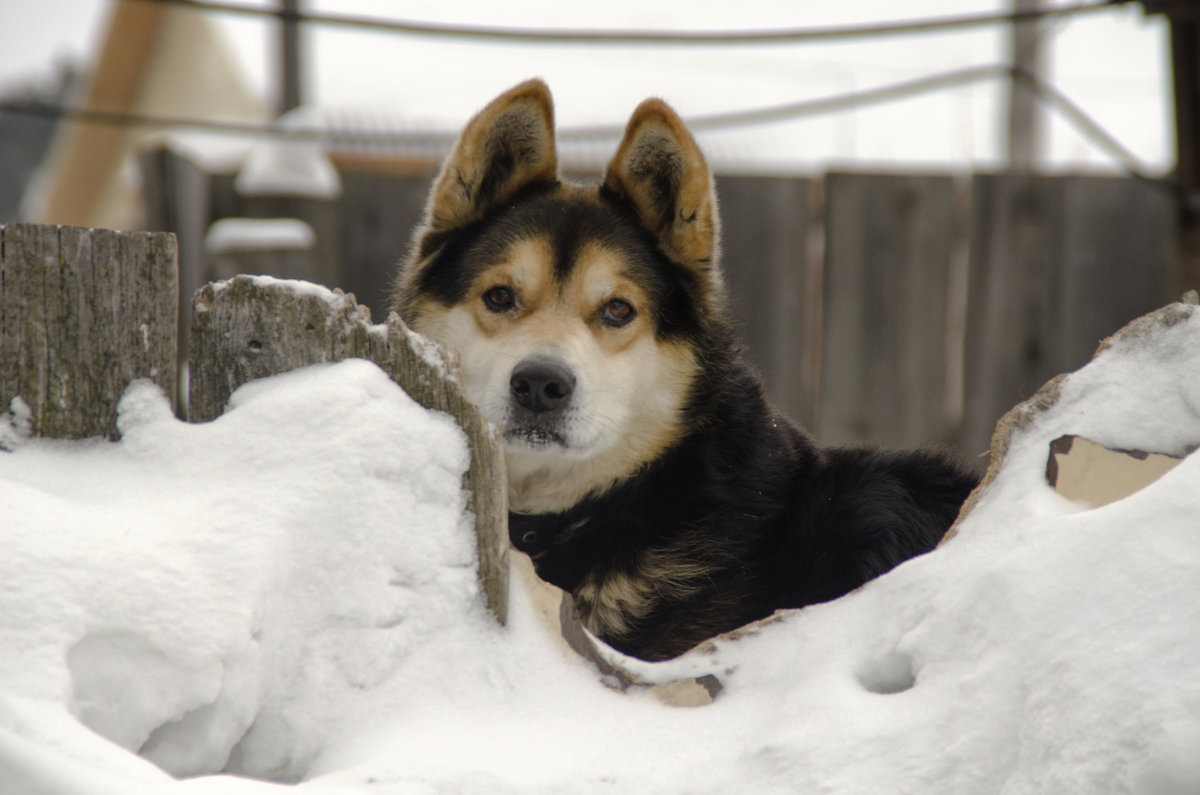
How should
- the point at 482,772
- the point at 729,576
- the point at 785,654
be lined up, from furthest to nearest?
the point at 729,576 → the point at 785,654 → the point at 482,772

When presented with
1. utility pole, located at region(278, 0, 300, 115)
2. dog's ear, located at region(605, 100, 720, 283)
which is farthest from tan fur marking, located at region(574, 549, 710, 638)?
utility pole, located at region(278, 0, 300, 115)

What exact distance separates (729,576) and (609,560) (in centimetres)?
31

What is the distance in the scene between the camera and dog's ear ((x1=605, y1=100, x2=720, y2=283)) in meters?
2.75

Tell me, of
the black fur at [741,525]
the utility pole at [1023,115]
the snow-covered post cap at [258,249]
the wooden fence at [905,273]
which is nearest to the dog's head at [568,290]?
the black fur at [741,525]

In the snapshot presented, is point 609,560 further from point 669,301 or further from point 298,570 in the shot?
point 298,570

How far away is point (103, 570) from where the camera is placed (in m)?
1.32

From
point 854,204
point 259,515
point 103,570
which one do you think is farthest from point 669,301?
point 854,204

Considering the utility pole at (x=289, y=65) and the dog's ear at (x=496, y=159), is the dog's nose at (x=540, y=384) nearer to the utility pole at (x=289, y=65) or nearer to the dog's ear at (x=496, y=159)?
the dog's ear at (x=496, y=159)

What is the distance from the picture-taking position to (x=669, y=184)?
9.64 ft

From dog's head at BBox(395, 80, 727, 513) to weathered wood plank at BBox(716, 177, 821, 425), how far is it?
2430mm

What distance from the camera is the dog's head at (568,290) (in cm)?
259

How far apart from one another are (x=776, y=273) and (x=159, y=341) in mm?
4222

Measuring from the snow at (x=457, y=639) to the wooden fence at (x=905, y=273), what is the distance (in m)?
3.71

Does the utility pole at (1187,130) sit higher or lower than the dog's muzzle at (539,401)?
higher
